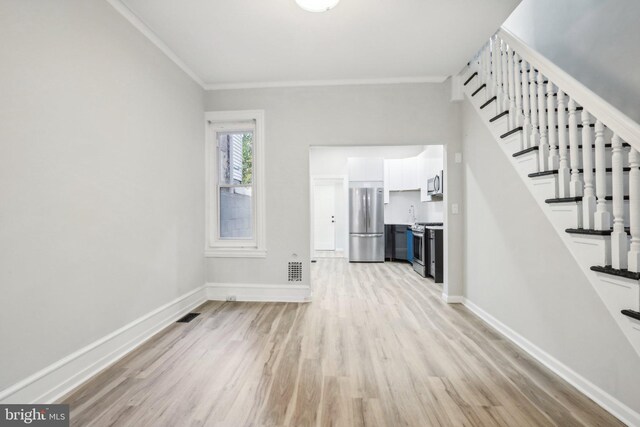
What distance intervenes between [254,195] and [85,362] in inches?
89.3

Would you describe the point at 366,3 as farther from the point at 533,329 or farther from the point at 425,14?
the point at 533,329

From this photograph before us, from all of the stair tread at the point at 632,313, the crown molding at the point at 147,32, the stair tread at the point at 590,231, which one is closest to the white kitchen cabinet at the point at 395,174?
the crown molding at the point at 147,32

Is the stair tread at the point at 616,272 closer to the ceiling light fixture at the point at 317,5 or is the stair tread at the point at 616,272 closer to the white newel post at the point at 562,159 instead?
the white newel post at the point at 562,159

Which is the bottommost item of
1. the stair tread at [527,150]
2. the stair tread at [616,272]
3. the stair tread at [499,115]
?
the stair tread at [616,272]

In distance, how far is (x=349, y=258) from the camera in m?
6.41

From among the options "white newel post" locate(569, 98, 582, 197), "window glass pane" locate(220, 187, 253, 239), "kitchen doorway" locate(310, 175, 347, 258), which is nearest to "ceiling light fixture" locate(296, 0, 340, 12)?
"white newel post" locate(569, 98, 582, 197)

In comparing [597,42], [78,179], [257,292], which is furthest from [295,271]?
[597,42]

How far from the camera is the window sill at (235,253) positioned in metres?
3.53

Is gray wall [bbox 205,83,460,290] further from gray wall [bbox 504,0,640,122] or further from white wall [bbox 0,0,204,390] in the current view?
gray wall [bbox 504,0,640,122]

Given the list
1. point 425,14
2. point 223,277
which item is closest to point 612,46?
point 425,14

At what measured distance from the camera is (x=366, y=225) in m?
6.45

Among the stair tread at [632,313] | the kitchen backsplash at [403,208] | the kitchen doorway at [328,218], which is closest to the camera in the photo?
the stair tread at [632,313]

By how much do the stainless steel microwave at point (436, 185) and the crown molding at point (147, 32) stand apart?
4377 millimetres

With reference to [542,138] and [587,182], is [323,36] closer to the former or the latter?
[542,138]
